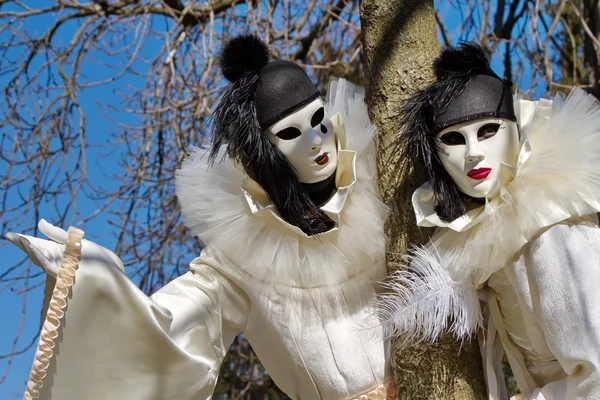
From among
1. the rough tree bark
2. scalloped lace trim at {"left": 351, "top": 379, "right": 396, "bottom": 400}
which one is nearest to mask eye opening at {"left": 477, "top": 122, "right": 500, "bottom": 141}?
the rough tree bark

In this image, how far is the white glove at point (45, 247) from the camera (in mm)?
1306

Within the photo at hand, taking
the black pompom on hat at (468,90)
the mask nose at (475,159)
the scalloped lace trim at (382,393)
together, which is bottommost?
the scalloped lace trim at (382,393)

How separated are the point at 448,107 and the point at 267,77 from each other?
36 cm

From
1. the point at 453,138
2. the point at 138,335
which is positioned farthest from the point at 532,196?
the point at 138,335

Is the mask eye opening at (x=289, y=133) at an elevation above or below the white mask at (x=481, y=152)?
above

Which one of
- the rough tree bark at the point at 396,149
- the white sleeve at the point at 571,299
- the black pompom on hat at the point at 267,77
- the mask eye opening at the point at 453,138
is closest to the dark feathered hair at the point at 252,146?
the black pompom on hat at the point at 267,77

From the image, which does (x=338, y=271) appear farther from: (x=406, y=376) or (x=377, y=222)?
(x=406, y=376)

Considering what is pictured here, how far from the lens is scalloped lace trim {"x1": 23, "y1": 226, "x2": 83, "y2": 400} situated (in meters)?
1.36

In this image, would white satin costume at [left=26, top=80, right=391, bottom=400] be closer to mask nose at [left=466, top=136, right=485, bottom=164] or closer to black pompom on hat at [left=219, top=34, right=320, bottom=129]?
black pompom on hat at [left=219, top=34, right=320, bottom=129]

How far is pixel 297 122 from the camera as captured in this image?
1.52m

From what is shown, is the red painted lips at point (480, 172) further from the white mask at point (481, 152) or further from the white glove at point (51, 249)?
the white glove at point (51, 249)

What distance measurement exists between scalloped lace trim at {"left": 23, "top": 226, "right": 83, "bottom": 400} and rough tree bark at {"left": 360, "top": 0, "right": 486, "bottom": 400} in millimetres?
572

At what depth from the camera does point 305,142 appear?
151cm

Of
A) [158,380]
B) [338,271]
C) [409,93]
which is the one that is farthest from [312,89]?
[158,380]
